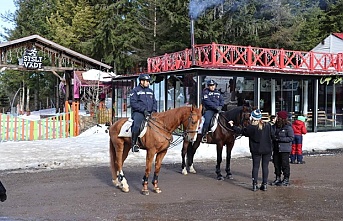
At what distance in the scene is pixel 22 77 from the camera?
43625mm

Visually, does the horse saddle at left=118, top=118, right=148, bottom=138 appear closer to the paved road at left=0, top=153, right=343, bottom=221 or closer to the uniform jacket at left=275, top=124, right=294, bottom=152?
the paved road at left=0, top=153, right=343, bottom=221

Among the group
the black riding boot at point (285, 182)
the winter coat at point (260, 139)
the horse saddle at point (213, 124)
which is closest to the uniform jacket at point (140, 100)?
the horse saddle at point (213, 124)

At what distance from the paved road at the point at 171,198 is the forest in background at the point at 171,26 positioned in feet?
58.2

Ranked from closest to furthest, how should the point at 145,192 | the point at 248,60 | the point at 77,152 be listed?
1. the point at 145,192
2. the point at 77,152
3. the point at 248,60

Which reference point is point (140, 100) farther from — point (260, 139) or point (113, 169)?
point (260, 139)

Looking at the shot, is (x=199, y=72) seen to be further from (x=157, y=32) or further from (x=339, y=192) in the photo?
(x=157, y=32)

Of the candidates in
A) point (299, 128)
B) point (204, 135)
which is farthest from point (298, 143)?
point (204, 135)

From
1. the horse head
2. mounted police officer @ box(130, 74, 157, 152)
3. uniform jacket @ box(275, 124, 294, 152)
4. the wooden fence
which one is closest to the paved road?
uniform jacket @ box(275, 124, 294, 152)

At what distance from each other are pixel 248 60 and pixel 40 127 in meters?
9.63

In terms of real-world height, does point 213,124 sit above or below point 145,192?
above

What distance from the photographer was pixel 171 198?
8562mm

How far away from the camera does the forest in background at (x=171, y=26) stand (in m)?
31.2

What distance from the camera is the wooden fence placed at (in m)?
17.9

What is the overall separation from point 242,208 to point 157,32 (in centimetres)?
2681
